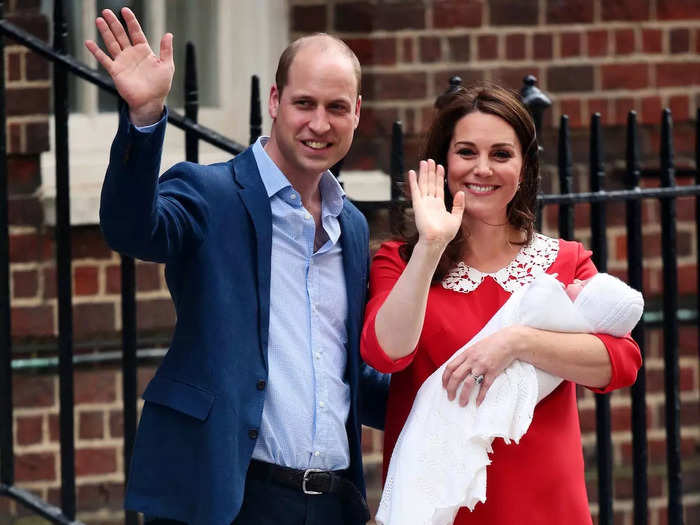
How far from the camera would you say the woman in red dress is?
106 inches

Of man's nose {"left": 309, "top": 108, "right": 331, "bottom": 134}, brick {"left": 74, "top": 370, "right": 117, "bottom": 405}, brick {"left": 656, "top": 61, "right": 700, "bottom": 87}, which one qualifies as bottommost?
brick {"left": 74, "top": 370, "right": 117, "bottom": 405}

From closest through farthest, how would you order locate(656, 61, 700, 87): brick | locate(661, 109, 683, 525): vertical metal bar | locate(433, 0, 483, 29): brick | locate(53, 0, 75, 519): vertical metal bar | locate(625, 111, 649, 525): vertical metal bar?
1. locate(53, 0, 75, 519): vertical metal bar
2. locate(625, 111, 649, 525): vertical metal bar
3. locate(661, 109, 683, 525): vertical metal bar
4. locate(433, 0, 483, 29): brick
5. locate(656, 61, 700, 87): brick

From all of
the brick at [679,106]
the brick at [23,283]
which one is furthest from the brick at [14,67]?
the brick at [679,106]

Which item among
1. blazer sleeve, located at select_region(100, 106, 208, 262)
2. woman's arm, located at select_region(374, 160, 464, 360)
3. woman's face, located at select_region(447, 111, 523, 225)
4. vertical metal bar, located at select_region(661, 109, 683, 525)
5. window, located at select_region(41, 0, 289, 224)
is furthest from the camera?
window, located at select_region(41, 0, 289, 224)

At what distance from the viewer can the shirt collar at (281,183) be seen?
2.79 m

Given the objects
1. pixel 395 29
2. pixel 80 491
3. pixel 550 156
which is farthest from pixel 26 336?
pixel 550 156

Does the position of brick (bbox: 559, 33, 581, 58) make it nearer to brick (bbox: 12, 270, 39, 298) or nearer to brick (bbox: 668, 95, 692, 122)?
brick (bbox: 668, 95, 692, 122)

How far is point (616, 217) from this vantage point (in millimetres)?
5098

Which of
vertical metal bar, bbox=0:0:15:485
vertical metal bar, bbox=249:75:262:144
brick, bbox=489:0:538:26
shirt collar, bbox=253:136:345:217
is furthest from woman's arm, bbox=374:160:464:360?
brick, bbox=489:0:538:26

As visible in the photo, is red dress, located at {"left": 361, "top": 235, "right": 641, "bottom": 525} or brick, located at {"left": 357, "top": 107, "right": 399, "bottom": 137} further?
brick, located at {"left": 357, "top": 107, "right": 399, "bottom": 137}

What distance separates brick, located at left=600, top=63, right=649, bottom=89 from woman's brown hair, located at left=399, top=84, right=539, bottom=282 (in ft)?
7.21

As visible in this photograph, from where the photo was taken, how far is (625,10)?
5.12 meters

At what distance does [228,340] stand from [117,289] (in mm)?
1979

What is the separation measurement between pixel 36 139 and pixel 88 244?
0.40 meters
